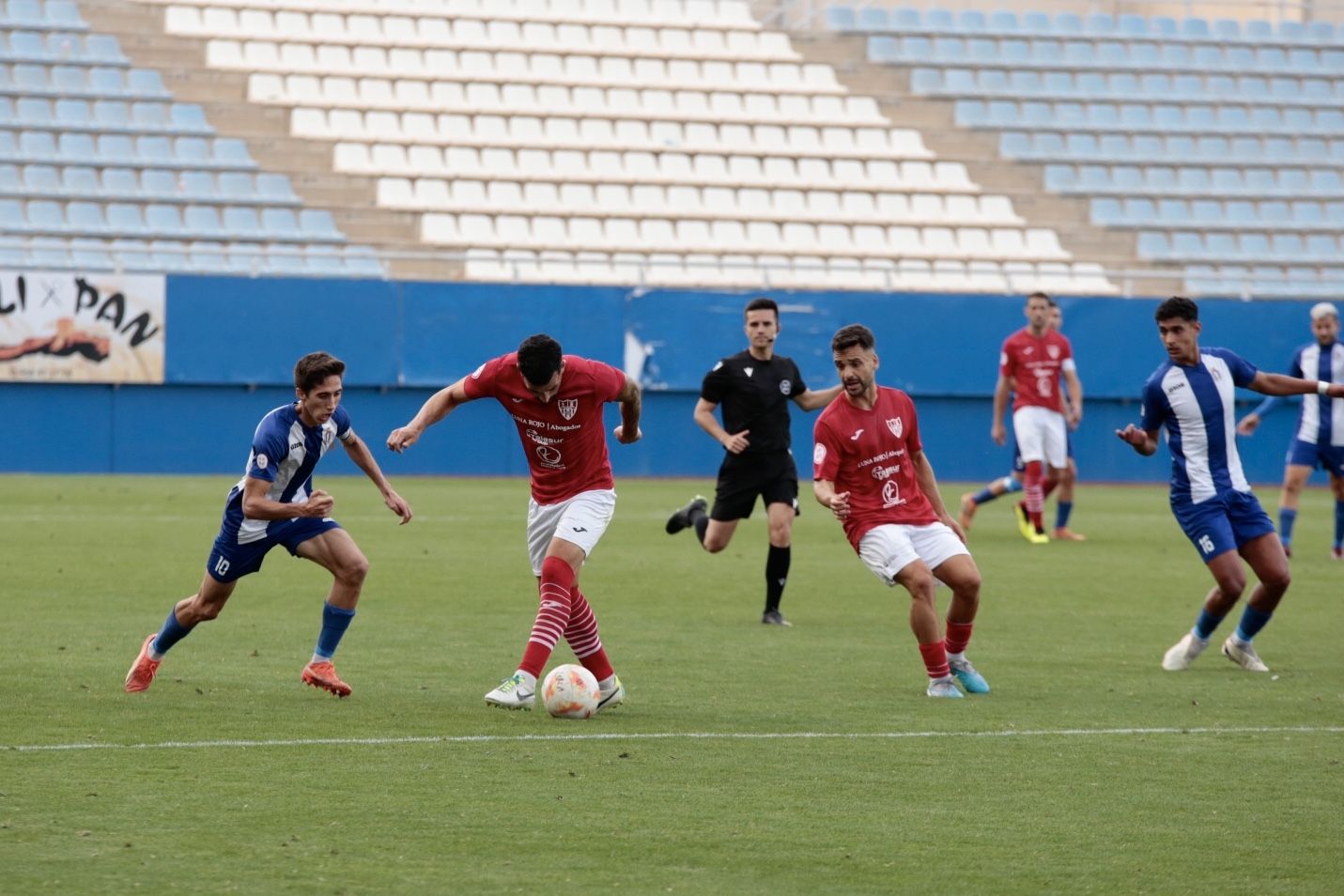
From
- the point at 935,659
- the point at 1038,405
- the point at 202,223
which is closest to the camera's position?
the point at 935,659

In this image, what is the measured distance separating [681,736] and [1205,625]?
3760 mm

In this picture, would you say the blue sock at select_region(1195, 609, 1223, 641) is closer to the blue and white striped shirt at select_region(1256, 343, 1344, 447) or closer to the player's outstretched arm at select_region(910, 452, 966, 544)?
the player's outstretched arm at select_region(910, 452, 966, 544)

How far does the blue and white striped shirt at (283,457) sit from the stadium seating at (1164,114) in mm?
27343

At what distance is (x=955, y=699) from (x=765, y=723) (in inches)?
47.7

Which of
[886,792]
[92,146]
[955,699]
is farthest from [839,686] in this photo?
[92,146]

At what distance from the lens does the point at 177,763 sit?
260 inches

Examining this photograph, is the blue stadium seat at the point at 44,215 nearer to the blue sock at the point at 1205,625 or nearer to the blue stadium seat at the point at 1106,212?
the blue stadium seat at the point at 1106,212

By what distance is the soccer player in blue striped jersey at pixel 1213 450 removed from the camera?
953 cm

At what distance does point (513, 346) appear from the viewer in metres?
28.7

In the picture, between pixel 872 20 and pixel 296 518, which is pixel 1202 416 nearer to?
pixel 296 518

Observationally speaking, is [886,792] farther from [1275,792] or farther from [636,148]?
[636,148]

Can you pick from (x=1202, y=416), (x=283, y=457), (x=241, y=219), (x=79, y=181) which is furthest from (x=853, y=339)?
(x=79, y=181)

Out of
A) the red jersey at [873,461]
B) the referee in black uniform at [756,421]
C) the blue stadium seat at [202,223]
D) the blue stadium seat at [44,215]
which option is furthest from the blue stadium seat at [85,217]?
the red jersey at [873,461]

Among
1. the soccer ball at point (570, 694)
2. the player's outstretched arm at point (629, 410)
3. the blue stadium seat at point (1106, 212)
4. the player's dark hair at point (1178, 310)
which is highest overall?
the blue stadium seat at point (1106, 212)
